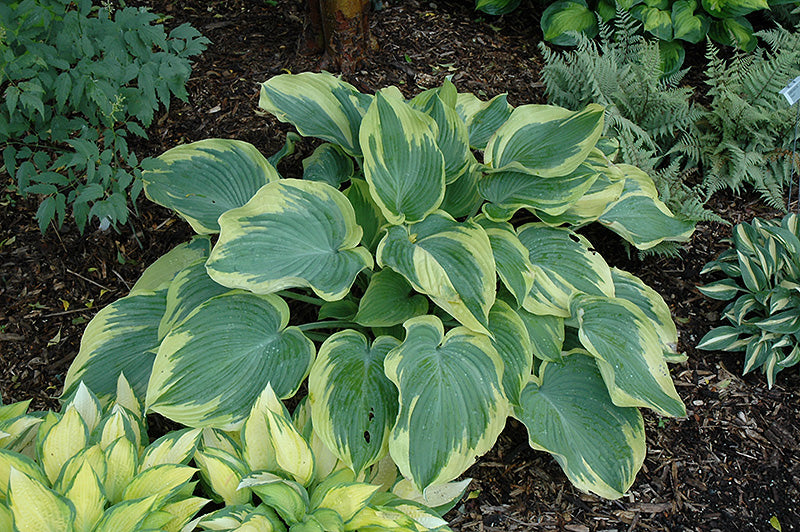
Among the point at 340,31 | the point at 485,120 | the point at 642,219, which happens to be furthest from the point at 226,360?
the point at 340,31

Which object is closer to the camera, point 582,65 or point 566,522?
point 566,522

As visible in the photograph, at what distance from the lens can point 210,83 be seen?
11.1 ft

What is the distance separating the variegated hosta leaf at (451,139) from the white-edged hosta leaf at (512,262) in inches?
11.3

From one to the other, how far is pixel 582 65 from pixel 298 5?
1664 mm

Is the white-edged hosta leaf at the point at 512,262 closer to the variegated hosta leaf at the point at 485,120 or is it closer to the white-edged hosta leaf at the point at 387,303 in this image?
the white-edged hosta leaf at the point at 387,303

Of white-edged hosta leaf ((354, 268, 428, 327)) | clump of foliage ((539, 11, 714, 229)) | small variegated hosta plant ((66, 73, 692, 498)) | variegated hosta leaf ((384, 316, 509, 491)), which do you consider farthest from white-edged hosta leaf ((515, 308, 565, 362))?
clump of foliage ((539, 11, 714, 229))

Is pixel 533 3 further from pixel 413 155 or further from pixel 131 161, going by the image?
pixel 131 161

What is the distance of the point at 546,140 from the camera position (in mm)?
2494

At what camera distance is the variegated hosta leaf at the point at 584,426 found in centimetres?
215

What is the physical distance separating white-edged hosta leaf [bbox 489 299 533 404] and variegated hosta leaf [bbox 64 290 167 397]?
3.91ft

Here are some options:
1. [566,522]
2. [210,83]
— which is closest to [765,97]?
[566,522]

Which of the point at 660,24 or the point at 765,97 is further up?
the point at 660,24

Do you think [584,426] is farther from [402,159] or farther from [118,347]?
[118,347]

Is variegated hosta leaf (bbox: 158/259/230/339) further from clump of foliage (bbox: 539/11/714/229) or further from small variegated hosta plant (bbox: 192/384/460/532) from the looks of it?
clump of foliage (bbox: 539/11/714/229)
